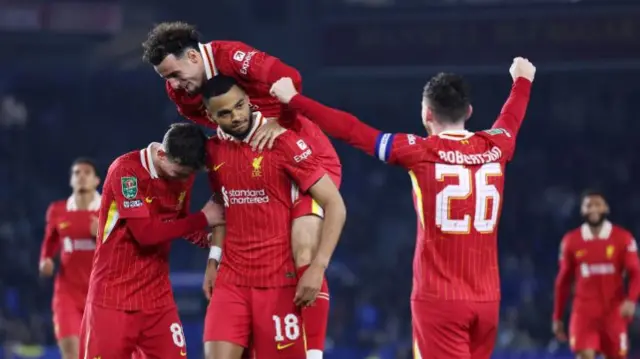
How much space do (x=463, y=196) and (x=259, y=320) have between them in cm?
108

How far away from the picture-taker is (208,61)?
5.59 m

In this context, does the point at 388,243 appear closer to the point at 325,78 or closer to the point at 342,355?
the point at 325,78

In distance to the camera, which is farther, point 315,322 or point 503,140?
point 315,322

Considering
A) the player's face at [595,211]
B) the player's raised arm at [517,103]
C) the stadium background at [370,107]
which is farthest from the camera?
the stadium background at [370,107]

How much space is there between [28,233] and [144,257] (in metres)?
11.5

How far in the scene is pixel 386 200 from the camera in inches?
691

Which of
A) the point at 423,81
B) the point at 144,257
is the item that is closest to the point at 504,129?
the point at 144,257

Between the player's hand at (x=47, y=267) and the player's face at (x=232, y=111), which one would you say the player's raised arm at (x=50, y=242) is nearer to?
the player's hand at (x=47, y=267)

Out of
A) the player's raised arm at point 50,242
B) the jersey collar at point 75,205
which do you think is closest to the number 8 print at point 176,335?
the jersey collar at point 75,205

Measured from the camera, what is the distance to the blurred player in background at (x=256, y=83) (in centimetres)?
536

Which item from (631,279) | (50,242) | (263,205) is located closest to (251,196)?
(263,205)

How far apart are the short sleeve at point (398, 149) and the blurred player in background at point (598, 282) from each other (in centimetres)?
594

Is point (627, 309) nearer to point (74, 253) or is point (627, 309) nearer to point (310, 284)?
point (74, 253)

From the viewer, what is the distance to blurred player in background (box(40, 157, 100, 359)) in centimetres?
936
